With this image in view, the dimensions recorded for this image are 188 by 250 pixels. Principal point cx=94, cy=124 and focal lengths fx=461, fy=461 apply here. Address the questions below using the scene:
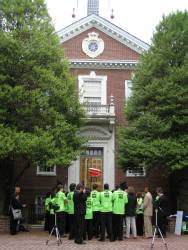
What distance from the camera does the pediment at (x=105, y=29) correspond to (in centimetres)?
2845

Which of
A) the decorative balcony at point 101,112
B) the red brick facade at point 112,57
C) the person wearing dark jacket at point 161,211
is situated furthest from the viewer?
the red brick facade at point 112,57

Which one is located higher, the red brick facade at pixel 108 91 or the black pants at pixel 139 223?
the red brick facade at pixel 108 91

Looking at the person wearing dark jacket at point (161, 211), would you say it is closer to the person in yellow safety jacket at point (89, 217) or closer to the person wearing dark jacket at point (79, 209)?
the person in yellow safety jacket at point (89, 217)

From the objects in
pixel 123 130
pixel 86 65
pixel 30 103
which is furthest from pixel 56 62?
pixel 86 65

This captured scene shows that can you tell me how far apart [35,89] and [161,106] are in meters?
6.22

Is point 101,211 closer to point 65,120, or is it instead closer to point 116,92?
point 65,120

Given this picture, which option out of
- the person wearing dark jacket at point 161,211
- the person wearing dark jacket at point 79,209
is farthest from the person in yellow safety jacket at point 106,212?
the person wearing dark jacket at point 161,211

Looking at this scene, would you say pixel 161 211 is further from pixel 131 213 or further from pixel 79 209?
pixel 79 209

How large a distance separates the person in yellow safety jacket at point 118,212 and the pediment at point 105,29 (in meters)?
14.2

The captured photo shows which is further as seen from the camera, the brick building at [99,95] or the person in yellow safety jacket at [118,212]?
the brick building at [99,95]

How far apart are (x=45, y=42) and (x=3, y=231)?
844cm

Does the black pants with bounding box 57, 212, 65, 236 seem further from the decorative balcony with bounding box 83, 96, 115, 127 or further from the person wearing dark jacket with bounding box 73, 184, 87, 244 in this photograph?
the decorative balcony with bounding box 83, 96, 115, 127

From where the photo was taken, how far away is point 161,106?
880 inches

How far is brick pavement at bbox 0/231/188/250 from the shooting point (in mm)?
14203
